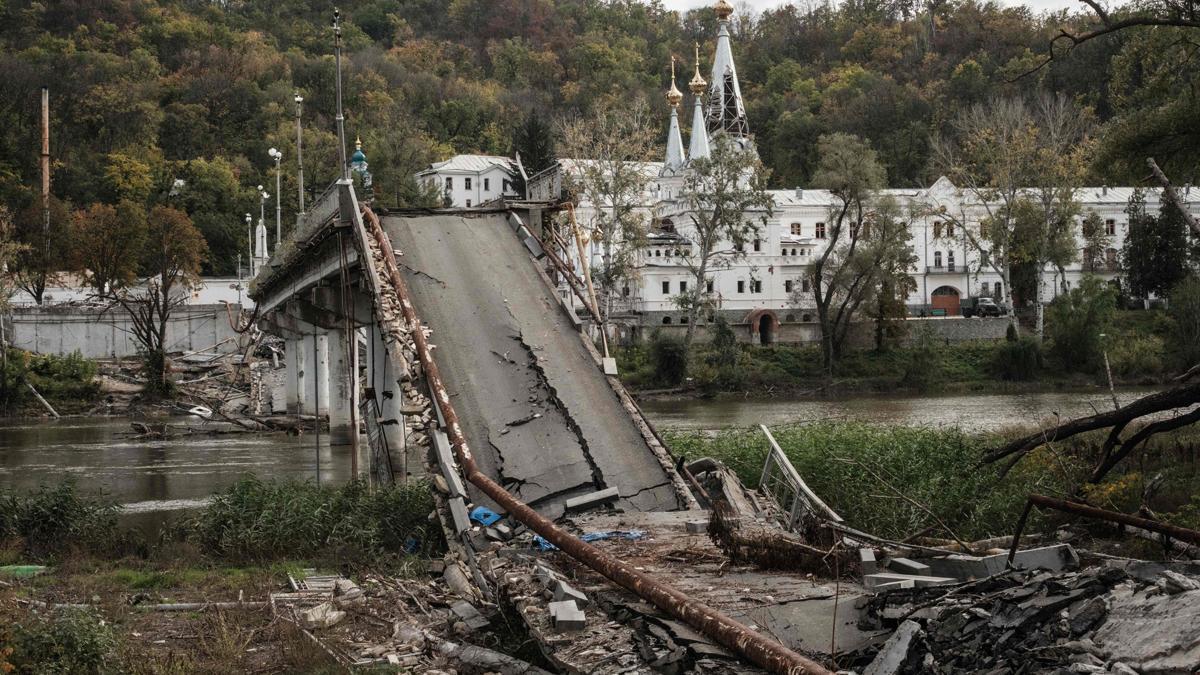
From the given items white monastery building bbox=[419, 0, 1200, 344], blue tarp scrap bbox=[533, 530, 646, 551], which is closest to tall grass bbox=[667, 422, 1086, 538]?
blue tarp scrap bbox=[533, 530, 646, 551]

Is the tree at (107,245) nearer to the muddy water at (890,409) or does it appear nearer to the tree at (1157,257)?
the muddy water at (890,409)

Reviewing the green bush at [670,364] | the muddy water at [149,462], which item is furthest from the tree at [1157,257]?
the muddy water at [149,462]

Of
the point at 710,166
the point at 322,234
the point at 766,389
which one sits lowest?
the point at 766,389

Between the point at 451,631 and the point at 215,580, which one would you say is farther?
the point at 215,580

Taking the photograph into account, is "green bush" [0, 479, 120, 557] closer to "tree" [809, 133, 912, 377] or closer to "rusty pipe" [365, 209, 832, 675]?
"rusty pipe" [365, 209, 832, 675]

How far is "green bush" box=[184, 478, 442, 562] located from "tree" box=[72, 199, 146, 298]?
194 feet

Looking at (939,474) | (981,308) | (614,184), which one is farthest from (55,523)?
(981,308)

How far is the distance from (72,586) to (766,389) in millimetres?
52607

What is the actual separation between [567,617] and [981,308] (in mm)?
79877

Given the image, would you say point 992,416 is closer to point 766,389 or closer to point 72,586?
point 766,389

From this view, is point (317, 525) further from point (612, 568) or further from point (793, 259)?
point (793, 259)

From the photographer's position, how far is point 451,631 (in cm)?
1258

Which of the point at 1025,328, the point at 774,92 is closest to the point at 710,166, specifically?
the point at 1025,328

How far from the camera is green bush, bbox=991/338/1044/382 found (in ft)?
213
